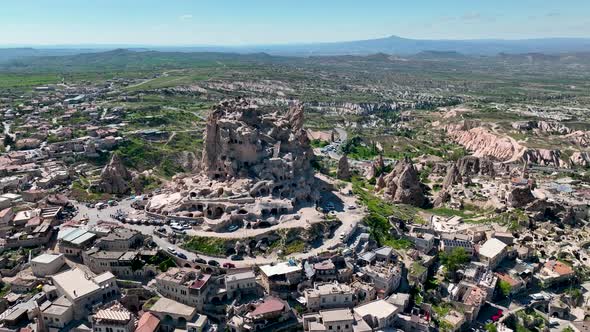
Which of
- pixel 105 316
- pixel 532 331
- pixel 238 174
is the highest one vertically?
pixel 238 174

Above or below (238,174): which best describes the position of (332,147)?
below

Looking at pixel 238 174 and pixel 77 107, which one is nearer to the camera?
pixel 238 174

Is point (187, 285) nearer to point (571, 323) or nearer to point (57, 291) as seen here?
point (57, 291)

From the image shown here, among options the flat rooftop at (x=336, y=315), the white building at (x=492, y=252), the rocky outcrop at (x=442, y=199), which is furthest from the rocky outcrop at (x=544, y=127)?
the flat rooftop at (x=336, y=315)

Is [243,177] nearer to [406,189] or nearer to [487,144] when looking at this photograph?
[406,189]

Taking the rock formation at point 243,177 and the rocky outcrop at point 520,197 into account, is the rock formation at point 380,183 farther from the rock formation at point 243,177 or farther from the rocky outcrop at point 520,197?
the rocky outcrop at point 520,197

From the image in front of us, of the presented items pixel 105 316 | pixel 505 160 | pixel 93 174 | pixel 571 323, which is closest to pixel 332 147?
pixel 505 160
